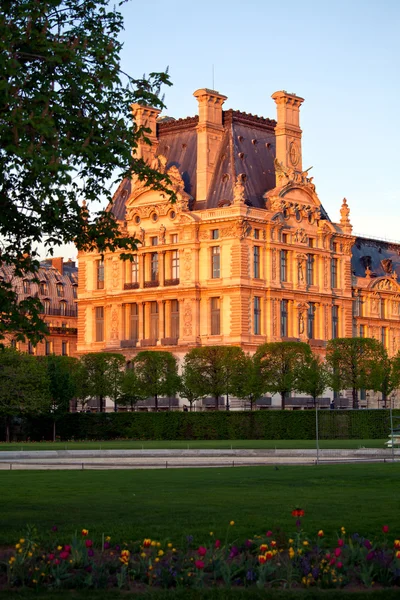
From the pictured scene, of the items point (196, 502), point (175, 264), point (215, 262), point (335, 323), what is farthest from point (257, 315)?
point (196, 502)

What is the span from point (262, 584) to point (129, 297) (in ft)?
312

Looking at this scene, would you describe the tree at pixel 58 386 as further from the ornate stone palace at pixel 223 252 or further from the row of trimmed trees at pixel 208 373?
the ornate stone palace at pixel 223 252

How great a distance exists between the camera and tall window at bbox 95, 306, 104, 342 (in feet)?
378

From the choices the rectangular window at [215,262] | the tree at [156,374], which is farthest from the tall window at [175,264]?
the tree at [156,374]

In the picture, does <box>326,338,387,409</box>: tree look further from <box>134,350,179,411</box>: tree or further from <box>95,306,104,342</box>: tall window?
<box>95,306,104,342</box>: tall window

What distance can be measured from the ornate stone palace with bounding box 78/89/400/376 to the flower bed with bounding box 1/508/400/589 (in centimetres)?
8387

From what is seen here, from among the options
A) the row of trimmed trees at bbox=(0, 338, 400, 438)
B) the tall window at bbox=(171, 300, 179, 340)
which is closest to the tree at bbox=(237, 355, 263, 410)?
the row of trimmed trees at bbox=(0, 338, 400, 438)

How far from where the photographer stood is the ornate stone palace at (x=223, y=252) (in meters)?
105

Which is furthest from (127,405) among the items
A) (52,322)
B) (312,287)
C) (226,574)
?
(226,574)

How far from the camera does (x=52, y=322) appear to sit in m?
146

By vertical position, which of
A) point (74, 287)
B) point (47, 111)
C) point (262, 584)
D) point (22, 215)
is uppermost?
point (74, 287)

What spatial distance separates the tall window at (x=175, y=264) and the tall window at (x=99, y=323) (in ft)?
31.7

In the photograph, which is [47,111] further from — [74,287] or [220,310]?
[74,287]

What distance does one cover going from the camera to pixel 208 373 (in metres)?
93.3
